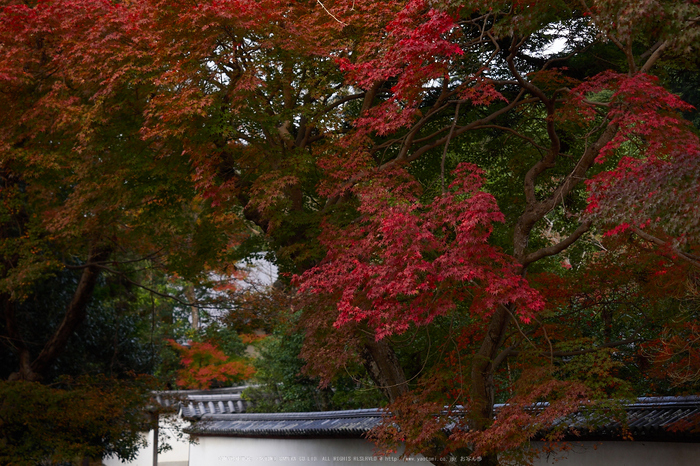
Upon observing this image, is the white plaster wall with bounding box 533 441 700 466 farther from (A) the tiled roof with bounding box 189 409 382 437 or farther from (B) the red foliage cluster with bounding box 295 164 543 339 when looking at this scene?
(A) the tiled roof with bounding box 189 409 382 437

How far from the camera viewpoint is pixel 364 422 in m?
10.6

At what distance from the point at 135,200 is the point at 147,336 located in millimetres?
8884

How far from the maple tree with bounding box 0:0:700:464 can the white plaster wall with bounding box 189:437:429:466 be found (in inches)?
98.0

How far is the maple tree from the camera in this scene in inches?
240

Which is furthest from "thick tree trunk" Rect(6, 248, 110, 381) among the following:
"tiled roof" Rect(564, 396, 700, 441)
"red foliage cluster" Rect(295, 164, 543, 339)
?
"tiled roof" Rect(564, 396, 700, 441)

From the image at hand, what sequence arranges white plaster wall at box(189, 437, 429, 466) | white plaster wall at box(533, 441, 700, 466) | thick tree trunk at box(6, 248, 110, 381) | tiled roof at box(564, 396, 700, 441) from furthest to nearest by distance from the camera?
thick tree trunk at box(6, 248, 110, 381) → white plaster wall at box(189, 437, 429, 466) → white plaster wall at box(533, 441, 700, 466) → tiled roof at box(564, 396, 700, 441)

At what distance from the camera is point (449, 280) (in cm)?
659

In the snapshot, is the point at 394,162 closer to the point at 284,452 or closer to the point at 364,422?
the point at 364,422

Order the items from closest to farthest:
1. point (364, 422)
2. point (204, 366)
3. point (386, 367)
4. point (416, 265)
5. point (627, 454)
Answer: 1. point (416, 265)
2. point (627, 454)
3. point (386, 367)
4. point (364, 422)
5. point (204, 366)

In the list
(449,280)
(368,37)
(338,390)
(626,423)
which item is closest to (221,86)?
(368,37)

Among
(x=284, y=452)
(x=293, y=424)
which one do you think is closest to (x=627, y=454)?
(x=293, y=424)

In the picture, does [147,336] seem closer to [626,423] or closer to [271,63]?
[271,63]

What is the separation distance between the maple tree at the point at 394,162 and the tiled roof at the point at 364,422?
44 centimetres

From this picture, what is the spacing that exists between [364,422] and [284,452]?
3063mm
